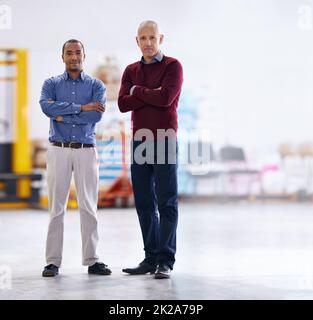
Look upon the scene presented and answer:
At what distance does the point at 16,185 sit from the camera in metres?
9.15

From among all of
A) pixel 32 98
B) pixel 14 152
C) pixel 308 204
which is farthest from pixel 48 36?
pixel 308 204

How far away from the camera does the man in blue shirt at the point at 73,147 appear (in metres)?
3.76

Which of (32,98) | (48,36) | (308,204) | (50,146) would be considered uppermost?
(48,36)

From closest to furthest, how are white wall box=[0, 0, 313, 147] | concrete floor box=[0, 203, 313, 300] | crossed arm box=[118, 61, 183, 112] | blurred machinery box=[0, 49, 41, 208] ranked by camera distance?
concrete floor box=[0, 203, 313, 300] < crossed arm box=[118, 61, 183, 112] < blurred machinery box=[0, 49, 41, 208] < white wall box=[0, 0, 313, 147]

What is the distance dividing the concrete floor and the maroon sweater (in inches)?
35.1

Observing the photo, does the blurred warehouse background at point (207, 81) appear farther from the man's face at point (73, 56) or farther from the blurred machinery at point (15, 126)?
the man's face at point (73, 56)

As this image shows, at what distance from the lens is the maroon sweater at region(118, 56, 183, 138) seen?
3613 millimetres

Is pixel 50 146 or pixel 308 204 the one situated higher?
pixel 50 146

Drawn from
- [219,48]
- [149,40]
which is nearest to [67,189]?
[149,40]

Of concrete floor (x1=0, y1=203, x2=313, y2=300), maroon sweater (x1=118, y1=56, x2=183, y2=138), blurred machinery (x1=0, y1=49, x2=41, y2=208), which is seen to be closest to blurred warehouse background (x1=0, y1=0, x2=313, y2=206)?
blurred machinery (x1=0, y1=49, x2=41, y2=208)

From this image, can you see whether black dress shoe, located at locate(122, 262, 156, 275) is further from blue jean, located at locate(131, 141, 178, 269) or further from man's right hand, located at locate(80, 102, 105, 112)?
man's right hand, located at locate(80, 102, 105, 112)

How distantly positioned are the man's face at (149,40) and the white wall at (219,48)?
5.80 meters

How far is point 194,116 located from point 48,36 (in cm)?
244
